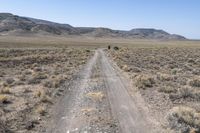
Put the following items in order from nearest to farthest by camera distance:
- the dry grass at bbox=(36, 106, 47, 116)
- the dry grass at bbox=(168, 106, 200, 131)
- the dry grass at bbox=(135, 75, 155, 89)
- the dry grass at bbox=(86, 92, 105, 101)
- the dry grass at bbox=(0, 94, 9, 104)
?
the dry grass at bbox=(168, 106, 200, 131) → the dry grass at bbox=(36, 106, 47, 116) → the dry grass at bbox=(0, 94, 9, 104) → the dry grass at bbox=(86, 92, 105, 101) → the dry grass at bbox=(135, 75, 155, 89)

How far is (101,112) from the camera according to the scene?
622 inches

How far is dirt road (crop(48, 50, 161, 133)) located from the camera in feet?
43.3

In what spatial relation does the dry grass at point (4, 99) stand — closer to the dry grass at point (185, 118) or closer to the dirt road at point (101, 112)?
the dirt road at point (101, 112)

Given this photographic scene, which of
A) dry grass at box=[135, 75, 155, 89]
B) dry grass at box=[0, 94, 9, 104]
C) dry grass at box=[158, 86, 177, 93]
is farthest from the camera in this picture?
dry grass at box=[135, 75, 155, 89]

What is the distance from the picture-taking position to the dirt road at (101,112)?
43.3 feet

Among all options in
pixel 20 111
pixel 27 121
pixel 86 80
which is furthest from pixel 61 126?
pixel 86 80

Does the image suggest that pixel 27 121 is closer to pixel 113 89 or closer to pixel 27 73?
pixel 113 89

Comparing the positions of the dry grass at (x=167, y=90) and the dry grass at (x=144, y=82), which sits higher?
the dry grass at (x=167, y=90)

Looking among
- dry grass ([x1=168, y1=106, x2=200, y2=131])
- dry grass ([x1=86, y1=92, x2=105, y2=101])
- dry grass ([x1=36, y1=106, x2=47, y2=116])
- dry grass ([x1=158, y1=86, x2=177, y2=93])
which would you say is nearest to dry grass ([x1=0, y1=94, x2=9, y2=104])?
dry grass ([x1=36, y1=106, x2=47, y2=116])

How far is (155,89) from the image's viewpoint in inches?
905

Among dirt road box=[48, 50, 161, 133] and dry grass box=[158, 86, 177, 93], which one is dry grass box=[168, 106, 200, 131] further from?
dry grass box=[158, 86, 177, 93]

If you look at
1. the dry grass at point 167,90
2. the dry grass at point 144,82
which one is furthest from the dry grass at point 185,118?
the dry grass at point 144,82

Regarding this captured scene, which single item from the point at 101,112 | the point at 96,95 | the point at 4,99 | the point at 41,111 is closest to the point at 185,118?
the point at 101,112

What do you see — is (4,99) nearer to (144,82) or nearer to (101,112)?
(101,112)
